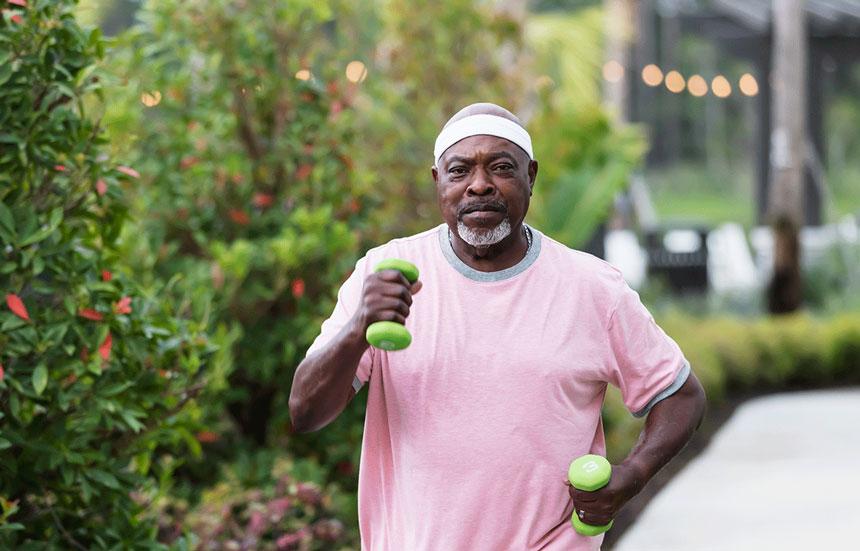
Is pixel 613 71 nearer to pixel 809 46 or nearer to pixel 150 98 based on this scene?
pixel 809 46

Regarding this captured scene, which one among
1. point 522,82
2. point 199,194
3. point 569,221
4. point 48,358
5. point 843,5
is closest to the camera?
point 48,358

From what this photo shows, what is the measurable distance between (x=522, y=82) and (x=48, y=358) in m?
6.63

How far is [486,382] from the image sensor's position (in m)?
3.05

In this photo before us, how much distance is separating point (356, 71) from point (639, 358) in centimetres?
561

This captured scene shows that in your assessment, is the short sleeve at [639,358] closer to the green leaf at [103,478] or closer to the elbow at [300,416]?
the elbow at [300,416]

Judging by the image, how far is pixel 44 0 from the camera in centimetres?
408

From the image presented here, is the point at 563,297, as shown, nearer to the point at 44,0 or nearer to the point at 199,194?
the point at 44,0

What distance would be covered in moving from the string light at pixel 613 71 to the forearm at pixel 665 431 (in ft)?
87.5

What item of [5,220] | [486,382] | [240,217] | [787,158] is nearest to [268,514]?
[240,217]

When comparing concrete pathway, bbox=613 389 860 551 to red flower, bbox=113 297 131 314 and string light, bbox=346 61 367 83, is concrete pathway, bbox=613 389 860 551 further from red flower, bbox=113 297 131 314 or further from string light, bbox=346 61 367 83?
red flower, bbox=113 297 131 314

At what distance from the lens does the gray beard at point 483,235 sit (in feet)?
10.1

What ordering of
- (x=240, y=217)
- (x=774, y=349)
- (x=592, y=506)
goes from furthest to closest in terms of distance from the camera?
(x=774, y=349) < (x=240, y=217) < (x=592, y=506)

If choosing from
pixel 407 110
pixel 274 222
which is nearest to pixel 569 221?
pixel 407 110

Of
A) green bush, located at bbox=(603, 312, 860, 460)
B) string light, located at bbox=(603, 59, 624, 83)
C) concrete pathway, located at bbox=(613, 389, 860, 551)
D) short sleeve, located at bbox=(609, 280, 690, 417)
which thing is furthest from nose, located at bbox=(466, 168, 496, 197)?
string light, located at bbox=(603, 59, 624, 83)
